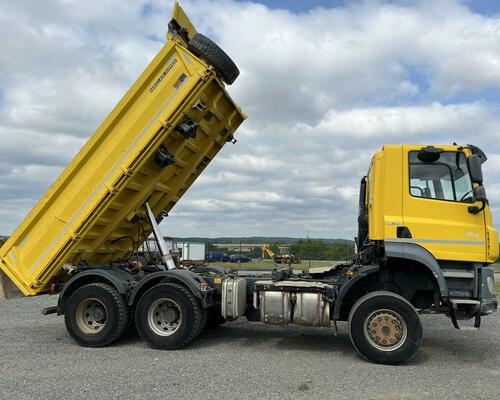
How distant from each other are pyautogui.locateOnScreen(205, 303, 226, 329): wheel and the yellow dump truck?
0.09m

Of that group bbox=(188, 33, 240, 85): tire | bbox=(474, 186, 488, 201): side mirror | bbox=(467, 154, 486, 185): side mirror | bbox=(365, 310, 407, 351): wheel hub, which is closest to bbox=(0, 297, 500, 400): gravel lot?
bbox=(365, 310, 407, 351): wheel hub

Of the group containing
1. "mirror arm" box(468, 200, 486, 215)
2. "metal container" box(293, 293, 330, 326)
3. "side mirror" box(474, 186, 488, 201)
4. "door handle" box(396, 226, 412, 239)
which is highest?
"side mirror" box(474, 186, 488, 201)

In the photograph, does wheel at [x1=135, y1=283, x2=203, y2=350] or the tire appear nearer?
the tire

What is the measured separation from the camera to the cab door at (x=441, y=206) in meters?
6.88

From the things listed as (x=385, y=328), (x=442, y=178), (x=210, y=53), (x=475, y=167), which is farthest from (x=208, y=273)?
(x=475, y=167)

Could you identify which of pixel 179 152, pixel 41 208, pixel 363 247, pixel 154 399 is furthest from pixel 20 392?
pixel 363 247

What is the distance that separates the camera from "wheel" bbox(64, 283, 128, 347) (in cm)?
768

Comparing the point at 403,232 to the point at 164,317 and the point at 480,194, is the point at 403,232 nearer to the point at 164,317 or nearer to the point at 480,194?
the point at 480,194

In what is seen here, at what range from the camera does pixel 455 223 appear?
6.90 m

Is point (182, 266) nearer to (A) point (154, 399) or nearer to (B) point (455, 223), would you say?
(A) point (154, 399)

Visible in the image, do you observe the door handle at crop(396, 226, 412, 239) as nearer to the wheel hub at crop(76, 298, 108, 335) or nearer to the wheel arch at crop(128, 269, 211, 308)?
the wheel arch at crop(128, 269, 211, 308)

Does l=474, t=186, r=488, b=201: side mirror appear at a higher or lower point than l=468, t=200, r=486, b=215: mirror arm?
higher

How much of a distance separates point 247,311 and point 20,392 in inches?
146

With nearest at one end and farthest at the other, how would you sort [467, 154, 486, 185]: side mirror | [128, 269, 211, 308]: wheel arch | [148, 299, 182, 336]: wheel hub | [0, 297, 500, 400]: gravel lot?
[0, 297, 500, 400]: gravel lot < [467, 154, 486, 185]: side mirror < [128, 269, 211, 308]: wheel arch < [148, 299, 182, 336]: wheel hub
